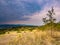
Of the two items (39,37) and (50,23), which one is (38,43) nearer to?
(39,37)

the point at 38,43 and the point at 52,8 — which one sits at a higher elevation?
the point at 52,8

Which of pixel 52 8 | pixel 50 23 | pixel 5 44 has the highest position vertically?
pixel 52 8

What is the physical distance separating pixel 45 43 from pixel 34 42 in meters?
0.79

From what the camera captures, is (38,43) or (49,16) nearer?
(38,43)

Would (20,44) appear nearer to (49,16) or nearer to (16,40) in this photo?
(16,40)

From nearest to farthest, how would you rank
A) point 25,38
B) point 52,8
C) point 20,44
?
1. point 20,44
2. point 25,38
3. point 52,8

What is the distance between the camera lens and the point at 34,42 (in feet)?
47.0

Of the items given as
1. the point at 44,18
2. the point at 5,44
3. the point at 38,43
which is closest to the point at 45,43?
the point at 38,43

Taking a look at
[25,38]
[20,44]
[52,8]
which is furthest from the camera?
[52,8]

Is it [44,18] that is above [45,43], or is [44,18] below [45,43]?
above

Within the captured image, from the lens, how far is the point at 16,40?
47.7 feet

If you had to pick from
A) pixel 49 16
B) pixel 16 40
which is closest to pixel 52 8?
pixel 49 16

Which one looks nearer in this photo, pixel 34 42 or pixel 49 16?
pixel 34 42

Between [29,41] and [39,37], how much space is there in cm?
117
